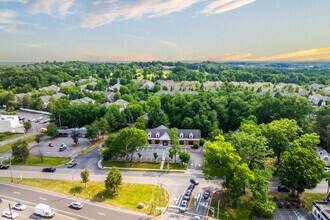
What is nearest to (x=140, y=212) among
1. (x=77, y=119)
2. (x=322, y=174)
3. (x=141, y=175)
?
(x=141, y=175)

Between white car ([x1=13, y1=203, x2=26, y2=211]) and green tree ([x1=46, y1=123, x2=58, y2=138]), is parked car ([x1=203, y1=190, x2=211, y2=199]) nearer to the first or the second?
white car ([x1=13, y1=203, x2=26, y2=211])

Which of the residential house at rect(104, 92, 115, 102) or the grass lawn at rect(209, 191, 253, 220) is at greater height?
the residential house at rect(104, 92, 115, 102)

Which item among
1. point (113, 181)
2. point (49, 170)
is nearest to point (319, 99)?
point (113, 181)

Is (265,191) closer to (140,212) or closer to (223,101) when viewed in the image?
(140,212)

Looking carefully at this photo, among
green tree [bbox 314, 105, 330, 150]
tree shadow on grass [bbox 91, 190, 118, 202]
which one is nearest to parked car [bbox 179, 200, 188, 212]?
tree shadow on grass [bbox 91, 190, 118, 202]

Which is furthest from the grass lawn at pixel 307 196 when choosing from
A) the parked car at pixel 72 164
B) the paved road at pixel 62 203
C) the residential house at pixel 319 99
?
the residential house at pixel 319 99

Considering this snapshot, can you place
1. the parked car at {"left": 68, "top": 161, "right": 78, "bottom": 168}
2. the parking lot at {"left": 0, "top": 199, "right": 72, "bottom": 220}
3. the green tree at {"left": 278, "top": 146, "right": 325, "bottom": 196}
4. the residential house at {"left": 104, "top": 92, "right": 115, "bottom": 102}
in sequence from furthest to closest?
the residential house at {"left": 104, "top": 92, "right": 115, "bottom": 102} → the parked car at {"left": 68, "top": 161, "right": 78, "bottom": 168} → the green tree at {"left": 278, "top": 146, "right": 325, "bottom": 196} → the parking lot at {"left": 0, "top": 199, "right": 72, "bottom": 220}

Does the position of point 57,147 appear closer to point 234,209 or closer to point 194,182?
point 194,182
